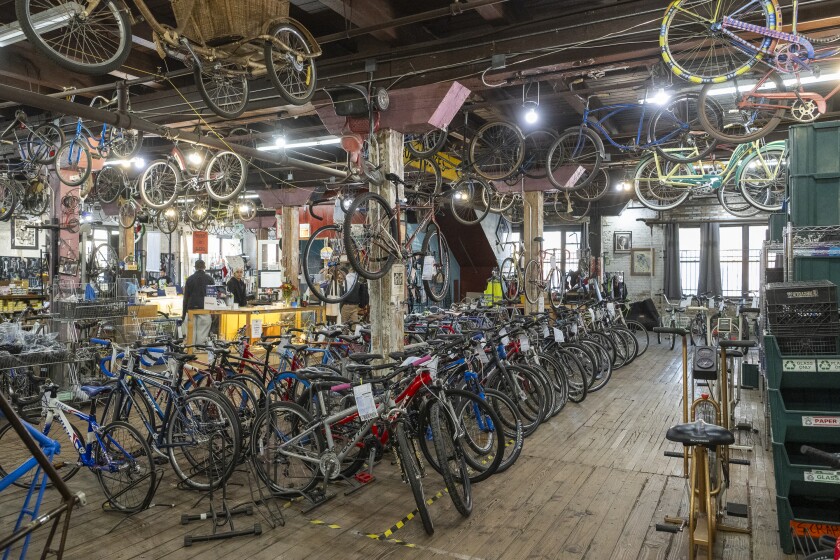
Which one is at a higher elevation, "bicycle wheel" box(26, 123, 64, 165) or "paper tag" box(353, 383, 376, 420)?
"bicycle wheel" box(26, 123, 64, 165)

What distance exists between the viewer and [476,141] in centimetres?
744

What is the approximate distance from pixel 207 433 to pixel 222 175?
5370 millimetres

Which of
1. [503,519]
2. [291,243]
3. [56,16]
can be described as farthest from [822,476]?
[291,243]

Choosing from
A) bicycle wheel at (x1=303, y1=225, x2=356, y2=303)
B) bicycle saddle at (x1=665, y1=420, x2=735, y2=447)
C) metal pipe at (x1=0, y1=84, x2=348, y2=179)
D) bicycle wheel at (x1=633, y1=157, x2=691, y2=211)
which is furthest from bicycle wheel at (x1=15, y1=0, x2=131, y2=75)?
bicycle wheel at (x1=633, y1=157, x2=691, y2=211)

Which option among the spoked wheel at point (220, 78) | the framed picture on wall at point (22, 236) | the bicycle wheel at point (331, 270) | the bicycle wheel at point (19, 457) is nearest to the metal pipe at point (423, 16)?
the spoked wheel at point (220, 78)

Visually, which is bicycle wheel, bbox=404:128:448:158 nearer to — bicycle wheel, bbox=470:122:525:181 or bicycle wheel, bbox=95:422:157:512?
bicycle wheel, bbox=470:122:525:181

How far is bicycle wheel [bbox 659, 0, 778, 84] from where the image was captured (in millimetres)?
4316

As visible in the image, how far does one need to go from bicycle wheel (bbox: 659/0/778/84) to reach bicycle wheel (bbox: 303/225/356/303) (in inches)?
137

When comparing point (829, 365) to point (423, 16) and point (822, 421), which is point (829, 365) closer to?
point (822, 421)

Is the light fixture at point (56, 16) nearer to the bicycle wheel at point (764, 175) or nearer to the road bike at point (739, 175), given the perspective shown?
the road bike at point (739, 175)

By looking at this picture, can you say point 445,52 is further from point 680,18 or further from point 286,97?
point 680,18

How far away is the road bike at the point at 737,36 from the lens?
427 centimetres

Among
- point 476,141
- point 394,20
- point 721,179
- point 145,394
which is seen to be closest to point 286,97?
point 394,20

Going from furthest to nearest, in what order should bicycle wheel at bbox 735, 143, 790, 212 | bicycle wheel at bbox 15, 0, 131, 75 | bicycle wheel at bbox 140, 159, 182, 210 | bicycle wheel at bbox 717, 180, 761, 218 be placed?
bicycle wheel at bbox 717, 180, 761, 218
bicycle wheel at bbox 140, 159, 182, 210
bicycle wheel at bbox 735, 143, 790, 212
bicycle wheel at bbox 15, 0, 131, 75
